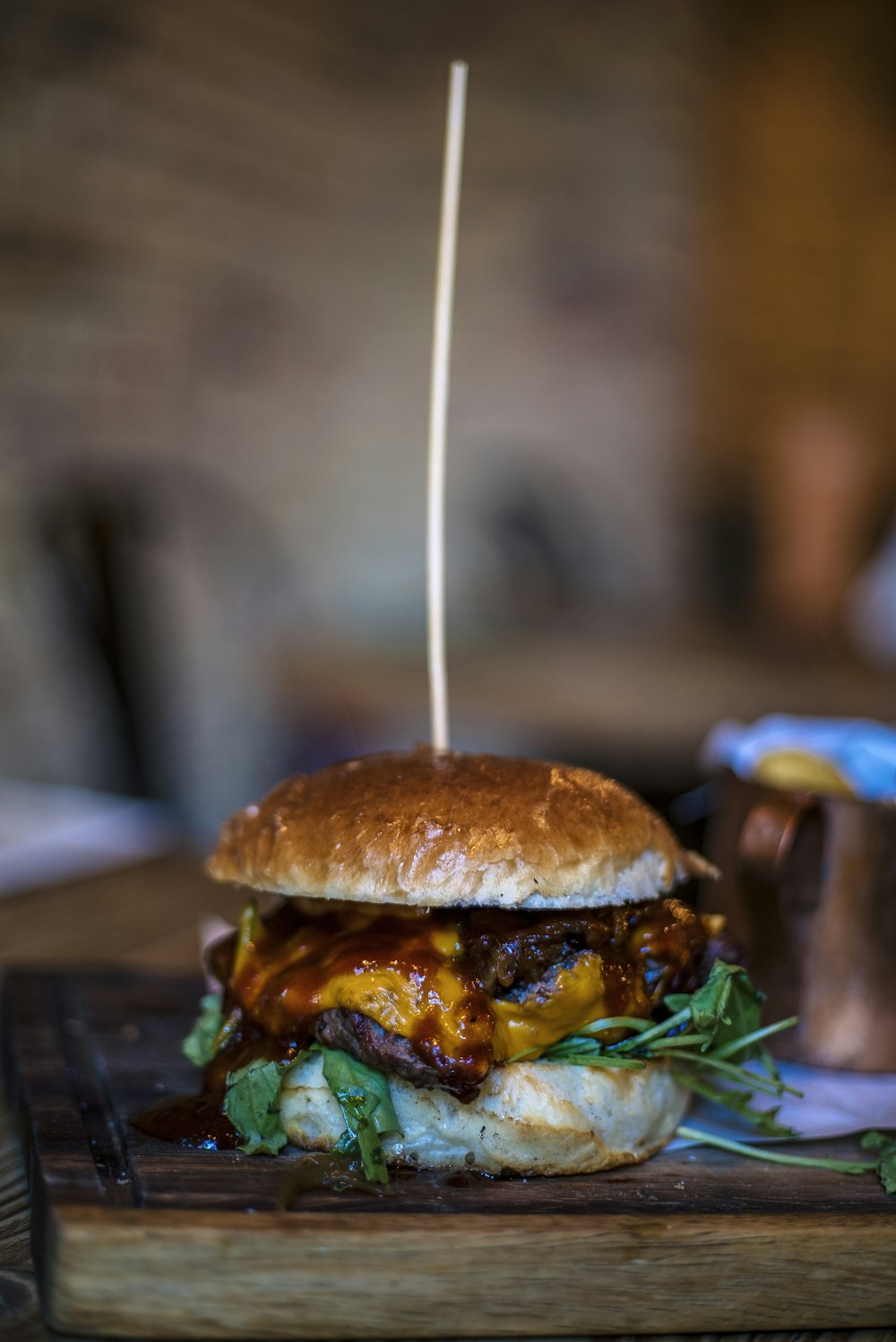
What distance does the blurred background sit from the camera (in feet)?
13.9

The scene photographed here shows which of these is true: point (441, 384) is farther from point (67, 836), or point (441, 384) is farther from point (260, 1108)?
point (67, 836)

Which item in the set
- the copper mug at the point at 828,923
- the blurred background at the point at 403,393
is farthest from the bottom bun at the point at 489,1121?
the blurred background at the point at 403,393

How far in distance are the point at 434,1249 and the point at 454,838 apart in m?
0.38

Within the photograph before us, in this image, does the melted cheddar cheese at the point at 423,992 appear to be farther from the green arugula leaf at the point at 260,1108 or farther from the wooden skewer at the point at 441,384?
the wooden skewer at the point at 441,384

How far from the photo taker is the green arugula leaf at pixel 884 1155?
125cm

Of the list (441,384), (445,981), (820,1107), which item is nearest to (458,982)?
(445,981)

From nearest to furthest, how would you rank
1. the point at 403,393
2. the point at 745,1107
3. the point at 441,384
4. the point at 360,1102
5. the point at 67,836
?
1. the point at 360,1102
2. the point at 745,1107
3. the point at 441,384
4. the point at 67,836
5. the point at 403,393

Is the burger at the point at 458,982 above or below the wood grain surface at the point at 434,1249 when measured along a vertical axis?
above

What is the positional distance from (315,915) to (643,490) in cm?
595

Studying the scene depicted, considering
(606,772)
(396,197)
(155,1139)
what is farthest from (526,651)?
(155,1139)

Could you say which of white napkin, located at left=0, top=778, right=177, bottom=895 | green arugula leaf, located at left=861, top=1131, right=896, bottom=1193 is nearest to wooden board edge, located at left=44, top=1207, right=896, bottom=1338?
green arugula leaf, located at left=861, top=1131, right=896, bottom=1193

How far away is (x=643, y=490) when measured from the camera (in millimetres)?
7074

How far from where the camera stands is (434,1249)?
3.34 ft

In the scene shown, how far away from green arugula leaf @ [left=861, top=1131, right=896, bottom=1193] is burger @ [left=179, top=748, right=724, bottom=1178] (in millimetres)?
203
